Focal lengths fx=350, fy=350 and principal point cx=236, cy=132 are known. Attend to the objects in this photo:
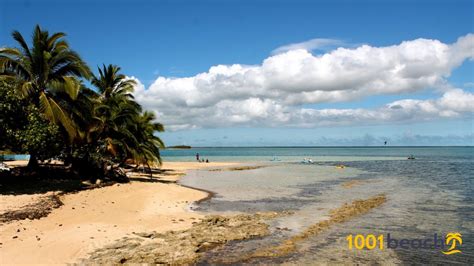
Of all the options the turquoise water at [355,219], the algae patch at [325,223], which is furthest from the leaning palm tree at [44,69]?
the algae patch at [325,223]

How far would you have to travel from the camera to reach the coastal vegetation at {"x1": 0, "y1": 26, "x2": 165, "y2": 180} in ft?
64.0

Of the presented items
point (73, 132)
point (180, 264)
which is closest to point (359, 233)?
point (180, 264)

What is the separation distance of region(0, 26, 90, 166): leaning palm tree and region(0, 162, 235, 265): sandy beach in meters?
5.26

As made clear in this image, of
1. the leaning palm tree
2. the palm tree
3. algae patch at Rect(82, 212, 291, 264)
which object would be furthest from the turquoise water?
the leaning palm tree

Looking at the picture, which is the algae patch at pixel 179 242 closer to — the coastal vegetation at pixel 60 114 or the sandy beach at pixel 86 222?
the sandy beach at pixel 86 222

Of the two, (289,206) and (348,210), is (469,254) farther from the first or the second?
(289,206)

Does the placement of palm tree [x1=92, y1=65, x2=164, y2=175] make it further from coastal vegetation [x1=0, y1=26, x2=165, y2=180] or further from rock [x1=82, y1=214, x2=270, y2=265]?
rock [x1=82, y1=214, x2=270, y2=265]

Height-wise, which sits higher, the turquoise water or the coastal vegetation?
the coastal vegetation

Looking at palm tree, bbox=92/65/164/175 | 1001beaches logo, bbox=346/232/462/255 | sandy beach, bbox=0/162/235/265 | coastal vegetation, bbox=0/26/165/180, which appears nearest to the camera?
sandy beach, bbox=0/162/235/265

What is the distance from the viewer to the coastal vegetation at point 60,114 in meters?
19.5

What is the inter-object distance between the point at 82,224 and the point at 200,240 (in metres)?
5.10

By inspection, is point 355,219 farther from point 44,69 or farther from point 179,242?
point 44,69

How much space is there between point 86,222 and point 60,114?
10.1m

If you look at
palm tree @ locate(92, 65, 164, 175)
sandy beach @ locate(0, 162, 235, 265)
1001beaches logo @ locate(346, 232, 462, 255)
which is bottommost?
1001beaches logo @ locate(346, 232, 462, 255)
